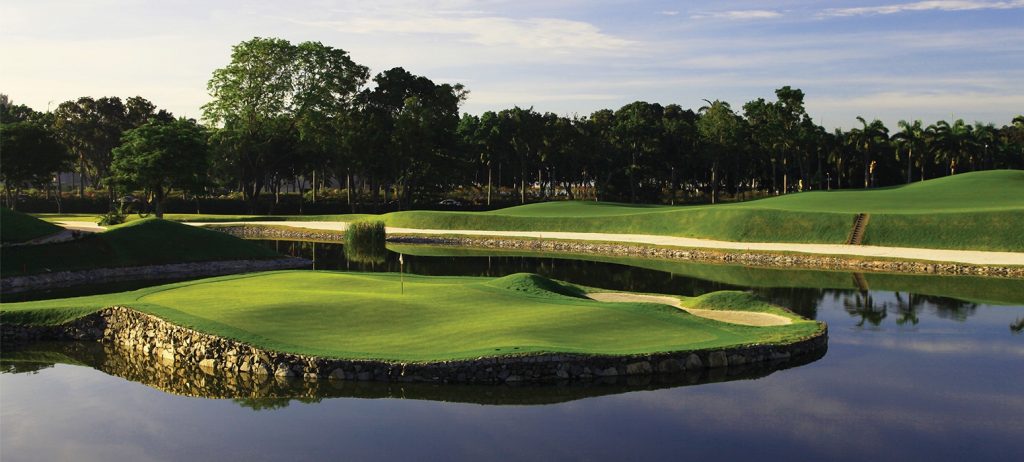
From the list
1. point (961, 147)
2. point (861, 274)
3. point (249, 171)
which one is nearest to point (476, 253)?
point (861, 274)

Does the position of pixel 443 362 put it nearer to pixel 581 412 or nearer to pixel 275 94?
pixel 581 412

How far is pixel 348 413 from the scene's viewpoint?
2325 centimetres

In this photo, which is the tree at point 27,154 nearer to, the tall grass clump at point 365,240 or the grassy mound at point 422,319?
the tall grass clump at point 365,240

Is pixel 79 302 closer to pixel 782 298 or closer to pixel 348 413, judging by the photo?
pixel 348 413

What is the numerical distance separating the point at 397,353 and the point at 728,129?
4364 inches

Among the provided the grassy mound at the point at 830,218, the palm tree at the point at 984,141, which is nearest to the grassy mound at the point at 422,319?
the grassy mound at the point at 830,218

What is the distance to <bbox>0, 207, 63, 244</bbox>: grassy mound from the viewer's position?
180 feet

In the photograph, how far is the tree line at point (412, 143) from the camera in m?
116

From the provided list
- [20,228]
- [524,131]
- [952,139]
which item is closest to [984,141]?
[952,139]

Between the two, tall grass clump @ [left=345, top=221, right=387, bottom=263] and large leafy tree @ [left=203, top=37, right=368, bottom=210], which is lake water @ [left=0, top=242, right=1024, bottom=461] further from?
large leafy tree @ [left=203, top=37, right=368, bottom=210]

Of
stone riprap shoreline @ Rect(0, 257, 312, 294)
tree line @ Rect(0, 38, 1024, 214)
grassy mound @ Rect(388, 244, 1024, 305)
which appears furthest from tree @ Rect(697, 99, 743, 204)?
stone riprap shoreline @ Rect(0, 257, 312, 294)

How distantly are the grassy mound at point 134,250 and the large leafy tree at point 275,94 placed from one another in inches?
2216

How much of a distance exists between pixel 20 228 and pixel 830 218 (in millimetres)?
60819

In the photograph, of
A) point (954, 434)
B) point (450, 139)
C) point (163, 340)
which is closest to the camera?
point (954, 434)
